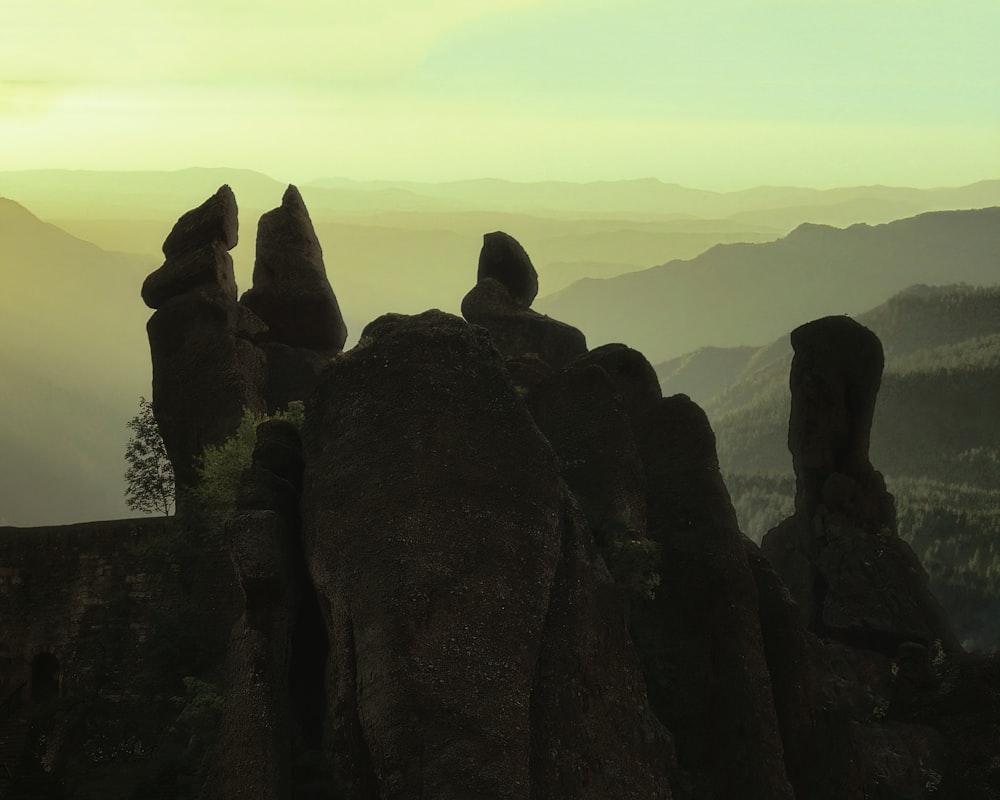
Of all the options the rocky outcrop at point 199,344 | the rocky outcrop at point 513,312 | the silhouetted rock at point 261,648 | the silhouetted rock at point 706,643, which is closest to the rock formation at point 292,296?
the rocky outcrop at point 199,344

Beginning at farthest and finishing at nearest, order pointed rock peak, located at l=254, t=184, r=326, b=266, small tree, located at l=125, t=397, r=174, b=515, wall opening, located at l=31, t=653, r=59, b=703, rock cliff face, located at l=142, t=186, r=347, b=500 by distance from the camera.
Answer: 1. pointed rock peak, located at l=254, t=184, r=326, b=266
2. small tree, located at l=125, t=397, r=174, b=515
3. rock cliff face, located at l=142, t=186, r=347, b=500
4. wall opening, located at l=31, t=653, r=59, b=703

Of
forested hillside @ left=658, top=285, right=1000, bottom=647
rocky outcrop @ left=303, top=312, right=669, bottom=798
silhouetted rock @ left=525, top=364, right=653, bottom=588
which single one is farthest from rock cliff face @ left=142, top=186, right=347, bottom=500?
forested hillside @ left=658, top=285, right=1000, bottom=647

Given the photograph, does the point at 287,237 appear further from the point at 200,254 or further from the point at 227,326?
the point at 227,326

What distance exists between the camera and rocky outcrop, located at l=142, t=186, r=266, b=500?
5800 centimetres

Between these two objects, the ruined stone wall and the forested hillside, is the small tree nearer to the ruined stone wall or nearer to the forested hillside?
the ruined stone wall

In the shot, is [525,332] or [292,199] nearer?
[525,332]

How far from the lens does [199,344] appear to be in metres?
59.4

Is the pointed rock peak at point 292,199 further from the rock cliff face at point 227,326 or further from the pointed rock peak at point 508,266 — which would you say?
the pointed rock peak at point 508,266

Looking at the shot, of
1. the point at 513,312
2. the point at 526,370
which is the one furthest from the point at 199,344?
the point at 526,370

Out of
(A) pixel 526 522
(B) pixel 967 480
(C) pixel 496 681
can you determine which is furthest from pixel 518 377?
(B) pixel 967 480

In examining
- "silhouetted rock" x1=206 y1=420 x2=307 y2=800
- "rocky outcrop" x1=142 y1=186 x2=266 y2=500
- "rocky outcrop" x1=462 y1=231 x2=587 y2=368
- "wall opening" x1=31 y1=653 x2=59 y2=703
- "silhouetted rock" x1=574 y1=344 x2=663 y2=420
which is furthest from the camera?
"rocky outcrop" x1=462 y1=231 x2=587 y2=368

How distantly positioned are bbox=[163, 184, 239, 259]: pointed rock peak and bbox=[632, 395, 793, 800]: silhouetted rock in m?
27.3

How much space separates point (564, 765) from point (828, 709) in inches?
592

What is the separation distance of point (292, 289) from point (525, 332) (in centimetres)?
1261
